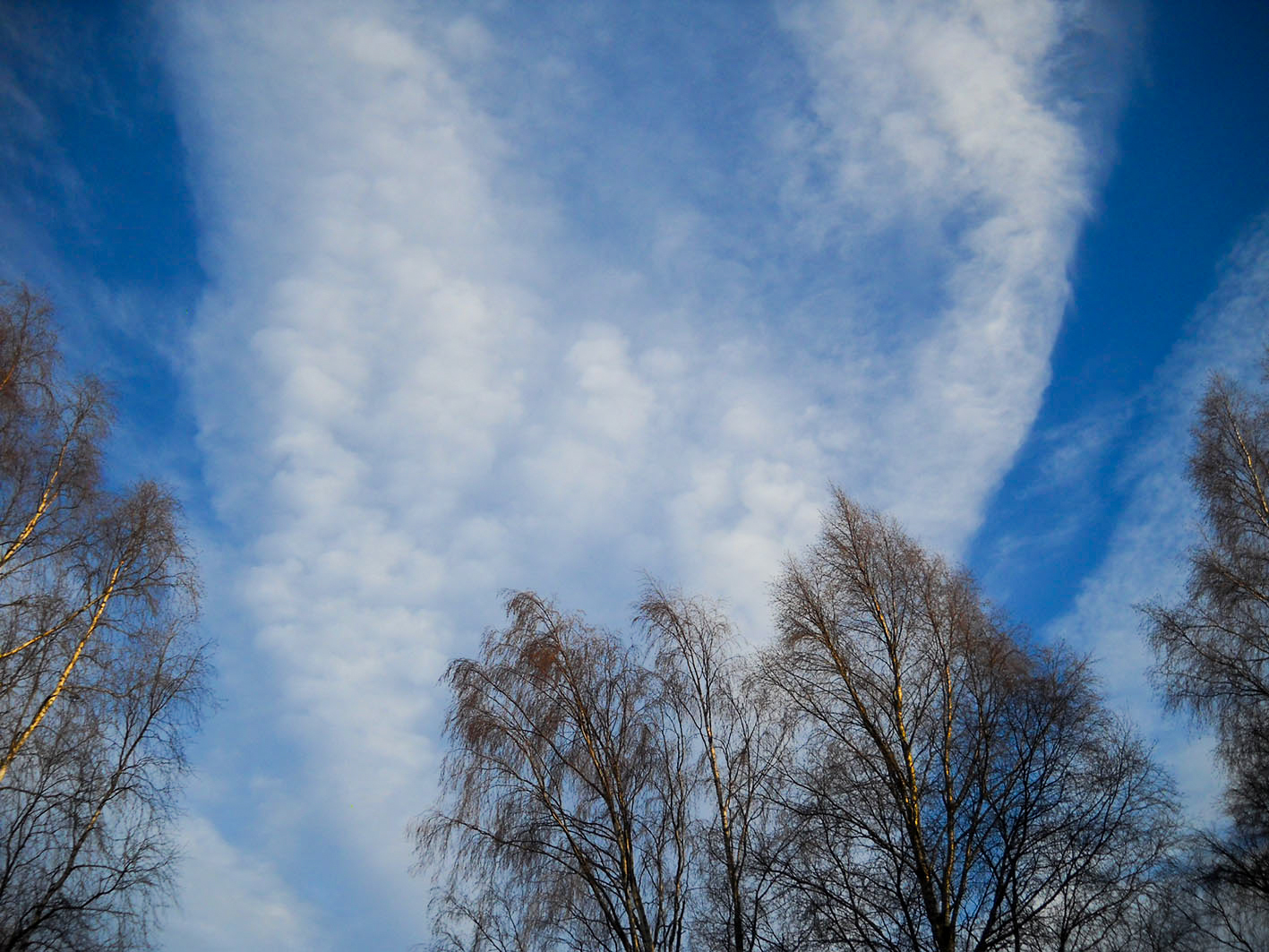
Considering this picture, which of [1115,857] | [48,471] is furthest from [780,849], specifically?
[48,471]

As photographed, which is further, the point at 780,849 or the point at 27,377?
the point at 27,377

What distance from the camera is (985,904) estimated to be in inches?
447

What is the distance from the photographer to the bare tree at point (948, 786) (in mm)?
11016

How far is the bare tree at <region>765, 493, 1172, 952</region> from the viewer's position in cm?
1102

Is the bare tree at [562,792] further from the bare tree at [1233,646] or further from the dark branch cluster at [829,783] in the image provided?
the bare tree at [1233,646]

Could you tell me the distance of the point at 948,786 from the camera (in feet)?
38.3

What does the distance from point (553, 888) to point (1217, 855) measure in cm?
1225

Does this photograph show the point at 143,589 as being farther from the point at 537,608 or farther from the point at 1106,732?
the point at 1106,732

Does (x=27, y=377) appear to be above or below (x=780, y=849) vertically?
above

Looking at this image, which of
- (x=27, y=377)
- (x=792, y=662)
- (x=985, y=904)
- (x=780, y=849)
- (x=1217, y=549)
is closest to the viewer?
(x=985, y=904)

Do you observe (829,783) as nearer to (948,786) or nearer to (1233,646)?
(948,786)

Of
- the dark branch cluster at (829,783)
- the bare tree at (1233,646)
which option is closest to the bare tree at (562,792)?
the dark branch cluster at (829,783)

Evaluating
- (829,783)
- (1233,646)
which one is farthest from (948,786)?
(1233,646)

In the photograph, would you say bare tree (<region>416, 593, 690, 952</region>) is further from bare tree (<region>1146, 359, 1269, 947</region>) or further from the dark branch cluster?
bare tree (<region>1146, 359, 1269, 947</region>)
